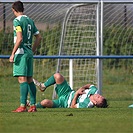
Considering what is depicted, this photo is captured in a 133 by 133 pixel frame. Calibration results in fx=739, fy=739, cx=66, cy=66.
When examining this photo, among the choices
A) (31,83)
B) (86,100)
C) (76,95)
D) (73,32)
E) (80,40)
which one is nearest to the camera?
(31,83)

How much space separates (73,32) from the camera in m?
19.6

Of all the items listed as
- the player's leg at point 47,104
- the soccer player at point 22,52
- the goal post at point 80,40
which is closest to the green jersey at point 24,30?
the soccer player at point 22,52

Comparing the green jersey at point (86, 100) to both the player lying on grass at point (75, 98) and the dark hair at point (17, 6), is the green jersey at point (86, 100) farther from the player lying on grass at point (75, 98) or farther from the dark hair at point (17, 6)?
the dark hair at point (17, 6)

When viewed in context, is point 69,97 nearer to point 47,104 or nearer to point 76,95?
point 76,95

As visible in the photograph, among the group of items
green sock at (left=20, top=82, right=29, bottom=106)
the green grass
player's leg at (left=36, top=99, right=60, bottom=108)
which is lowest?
player's leg at (left=36, top=99, right=60, bottom=108)

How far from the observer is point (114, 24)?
66.1ft

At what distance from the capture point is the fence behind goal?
18.9 metres

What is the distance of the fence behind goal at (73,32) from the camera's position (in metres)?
18.9

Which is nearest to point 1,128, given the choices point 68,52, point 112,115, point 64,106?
point 112,115

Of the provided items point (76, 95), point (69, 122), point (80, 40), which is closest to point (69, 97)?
point (76, 95)

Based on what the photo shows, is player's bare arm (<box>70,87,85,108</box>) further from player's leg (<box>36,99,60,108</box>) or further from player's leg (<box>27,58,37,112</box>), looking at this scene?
player's leg (<box>27,58,37,112</box>)

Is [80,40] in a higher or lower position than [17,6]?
lower

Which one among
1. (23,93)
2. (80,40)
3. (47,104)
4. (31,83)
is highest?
(80,40)

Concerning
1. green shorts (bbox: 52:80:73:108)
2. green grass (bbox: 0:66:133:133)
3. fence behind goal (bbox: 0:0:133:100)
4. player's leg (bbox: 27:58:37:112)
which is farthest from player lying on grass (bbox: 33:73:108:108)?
fence behind goal (bbox: 0:0:133:100)
